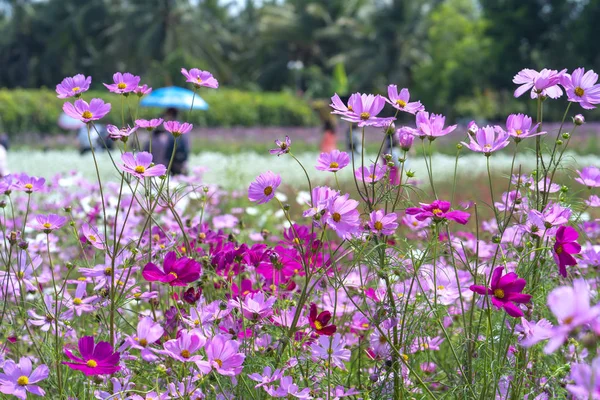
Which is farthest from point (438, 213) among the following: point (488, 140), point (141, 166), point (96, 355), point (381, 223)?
point (96, 355)

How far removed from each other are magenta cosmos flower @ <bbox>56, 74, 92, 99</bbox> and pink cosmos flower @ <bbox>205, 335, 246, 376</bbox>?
26.2 inches

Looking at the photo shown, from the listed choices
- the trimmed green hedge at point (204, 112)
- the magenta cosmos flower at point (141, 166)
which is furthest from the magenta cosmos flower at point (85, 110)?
the trimmed green hedge at point (204, 112)

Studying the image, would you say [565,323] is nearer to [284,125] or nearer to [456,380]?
[456,380]

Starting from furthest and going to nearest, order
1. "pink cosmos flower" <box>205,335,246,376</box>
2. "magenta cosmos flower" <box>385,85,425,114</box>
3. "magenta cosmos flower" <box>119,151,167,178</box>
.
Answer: "magenta cosmos flower" <box>385,85,425,114</box> < "magenta cosmos flower" <box>119,151,167,178</box> < "pink cosmos flower" <box>205,335,246,376</box>

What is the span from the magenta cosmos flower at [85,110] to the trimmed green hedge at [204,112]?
16.9m

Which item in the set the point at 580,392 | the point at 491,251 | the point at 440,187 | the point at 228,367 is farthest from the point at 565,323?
the point at 440,187

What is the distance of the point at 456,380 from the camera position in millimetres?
1632

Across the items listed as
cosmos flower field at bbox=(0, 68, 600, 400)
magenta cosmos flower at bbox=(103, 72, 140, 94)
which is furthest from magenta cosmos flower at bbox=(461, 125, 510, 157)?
magenta cosmos flower at bbox=(103, 72, 140, 94)

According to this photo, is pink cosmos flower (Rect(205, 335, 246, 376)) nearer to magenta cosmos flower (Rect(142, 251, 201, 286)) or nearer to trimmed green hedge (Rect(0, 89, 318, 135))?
magenta cosmos flower (Rect(142, 251, 201, 286))

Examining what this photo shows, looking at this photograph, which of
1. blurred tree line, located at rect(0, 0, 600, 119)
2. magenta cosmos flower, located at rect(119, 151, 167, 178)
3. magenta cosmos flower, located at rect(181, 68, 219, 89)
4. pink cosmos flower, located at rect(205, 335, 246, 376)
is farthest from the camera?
blurred tree line, located at rect(0, 0, 600, 119)

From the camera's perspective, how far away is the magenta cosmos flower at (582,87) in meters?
1.47

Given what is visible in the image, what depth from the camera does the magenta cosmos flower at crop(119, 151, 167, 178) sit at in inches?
55.7

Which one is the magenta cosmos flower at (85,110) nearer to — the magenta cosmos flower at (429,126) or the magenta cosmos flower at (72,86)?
the magenta cosmos flower at (72,86)

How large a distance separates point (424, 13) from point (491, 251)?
4148 centimetres
